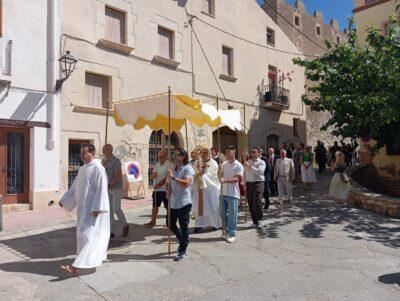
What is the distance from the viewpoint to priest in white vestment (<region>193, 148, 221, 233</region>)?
8203mm

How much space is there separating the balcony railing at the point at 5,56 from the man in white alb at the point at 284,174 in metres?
7.78

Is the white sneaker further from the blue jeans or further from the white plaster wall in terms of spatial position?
the white plaster wall

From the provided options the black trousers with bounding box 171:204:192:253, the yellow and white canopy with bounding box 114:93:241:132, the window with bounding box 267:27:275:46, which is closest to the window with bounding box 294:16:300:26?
the window with bounding box 267:27:275:46

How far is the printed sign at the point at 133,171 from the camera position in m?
13.1

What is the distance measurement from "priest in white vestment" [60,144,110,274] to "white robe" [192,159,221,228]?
2760mm

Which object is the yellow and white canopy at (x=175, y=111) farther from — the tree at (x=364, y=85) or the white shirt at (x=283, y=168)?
the tree at (x=364, y=85)

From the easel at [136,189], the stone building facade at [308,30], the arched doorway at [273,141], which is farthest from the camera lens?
the stone building facade at [308,30]

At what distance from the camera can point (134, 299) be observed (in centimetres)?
469

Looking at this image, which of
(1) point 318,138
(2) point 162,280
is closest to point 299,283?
(2) point 162,280

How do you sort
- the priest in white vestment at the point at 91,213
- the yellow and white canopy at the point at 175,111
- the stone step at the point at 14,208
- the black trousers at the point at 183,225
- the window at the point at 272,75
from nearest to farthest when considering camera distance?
1. the priest in white vestment at the point at 91,213
2. the black trousers at the point at 183,225
3. the yellow and white canopy at the point at 175,111
4. the stone step at the point at 14,208
5. the window at the point at 272,75

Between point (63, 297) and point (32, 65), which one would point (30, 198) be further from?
point (63, 297)

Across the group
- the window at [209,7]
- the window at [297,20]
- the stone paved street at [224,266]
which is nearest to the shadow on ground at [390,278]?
the stone paved street at [224,266]

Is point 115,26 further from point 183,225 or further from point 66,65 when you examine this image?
point 183,225

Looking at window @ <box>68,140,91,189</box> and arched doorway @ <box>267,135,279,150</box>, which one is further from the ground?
arched doorway @ <box>267,135,279,150</box>
